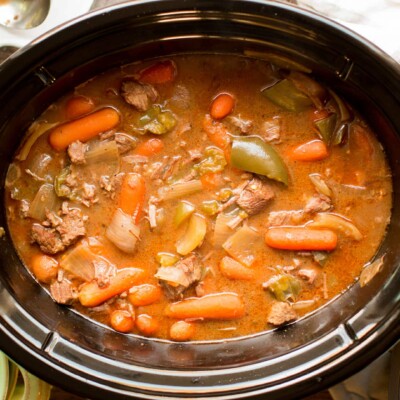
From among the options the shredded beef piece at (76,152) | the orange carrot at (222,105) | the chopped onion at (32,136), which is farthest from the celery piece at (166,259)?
the chopped onion at (32,136)

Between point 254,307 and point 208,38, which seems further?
point 254,307

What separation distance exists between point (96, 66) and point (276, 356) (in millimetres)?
1577

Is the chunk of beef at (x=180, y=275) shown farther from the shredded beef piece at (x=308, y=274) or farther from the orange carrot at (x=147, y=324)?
the shredded beef piece at (x=308, y=274)

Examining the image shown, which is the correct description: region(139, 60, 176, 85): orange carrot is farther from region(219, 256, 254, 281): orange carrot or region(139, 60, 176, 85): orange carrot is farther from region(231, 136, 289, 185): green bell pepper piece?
region(219, 256, 254, 281): orange carrot

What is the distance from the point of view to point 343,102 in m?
3.19

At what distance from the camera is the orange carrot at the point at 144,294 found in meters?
3.29

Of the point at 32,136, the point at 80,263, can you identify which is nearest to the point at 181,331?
the point at 80,263

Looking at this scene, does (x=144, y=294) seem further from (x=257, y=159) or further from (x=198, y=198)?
(x=257, y=159)

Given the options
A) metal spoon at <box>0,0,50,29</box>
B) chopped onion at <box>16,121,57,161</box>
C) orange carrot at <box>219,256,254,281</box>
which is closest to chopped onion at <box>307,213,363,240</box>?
orange carrot at <box>219,256,254,281</box>

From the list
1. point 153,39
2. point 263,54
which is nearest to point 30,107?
point 153,39

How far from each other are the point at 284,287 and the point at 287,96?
91 centimetres

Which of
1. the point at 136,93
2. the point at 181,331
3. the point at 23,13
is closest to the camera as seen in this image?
the point at 136,93

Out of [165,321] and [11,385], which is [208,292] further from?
[11,385]

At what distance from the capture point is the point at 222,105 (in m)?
3.22
